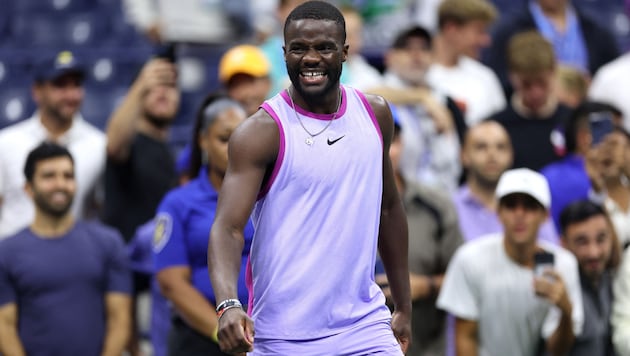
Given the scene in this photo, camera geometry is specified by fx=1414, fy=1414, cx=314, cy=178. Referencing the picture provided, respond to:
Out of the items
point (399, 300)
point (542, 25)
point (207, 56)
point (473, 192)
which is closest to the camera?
point (399, 300)

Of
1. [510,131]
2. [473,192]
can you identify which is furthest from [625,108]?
[473,192]

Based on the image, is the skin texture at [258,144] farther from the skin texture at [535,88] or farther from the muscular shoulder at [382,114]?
the skin texture at [535,88]

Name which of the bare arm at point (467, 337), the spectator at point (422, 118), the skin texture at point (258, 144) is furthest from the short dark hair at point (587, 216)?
the skin texture at point (258, 144)

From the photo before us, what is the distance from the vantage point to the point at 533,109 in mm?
9891

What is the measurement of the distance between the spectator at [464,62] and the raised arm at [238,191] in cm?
564

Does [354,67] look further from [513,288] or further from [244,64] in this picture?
[513,288]

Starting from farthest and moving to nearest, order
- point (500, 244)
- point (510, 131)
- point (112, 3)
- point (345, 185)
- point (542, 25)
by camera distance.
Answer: point (112, 3)
point (542, 25)
point (510, 131)
point (500, 244)
point (345, 185)

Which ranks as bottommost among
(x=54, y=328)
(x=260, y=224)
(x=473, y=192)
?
(x=54, y=328)

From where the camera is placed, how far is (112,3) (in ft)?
45.0

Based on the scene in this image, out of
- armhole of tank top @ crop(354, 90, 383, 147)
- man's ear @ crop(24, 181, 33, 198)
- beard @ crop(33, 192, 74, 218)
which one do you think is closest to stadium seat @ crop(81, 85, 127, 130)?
man's ear @ crop(24, 181, 33, 198)

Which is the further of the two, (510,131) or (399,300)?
(510,131)

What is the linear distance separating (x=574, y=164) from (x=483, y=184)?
0.69 meters

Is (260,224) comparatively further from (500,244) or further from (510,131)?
(510,131)

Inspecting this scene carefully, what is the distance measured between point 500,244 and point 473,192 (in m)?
0.83
